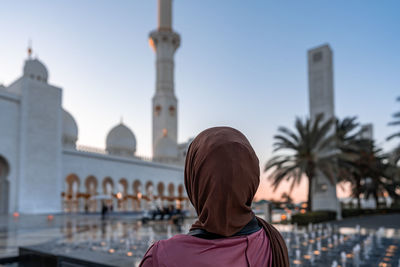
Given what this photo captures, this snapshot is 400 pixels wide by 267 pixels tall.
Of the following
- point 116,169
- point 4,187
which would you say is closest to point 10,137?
point 4,187

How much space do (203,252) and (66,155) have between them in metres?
29.4

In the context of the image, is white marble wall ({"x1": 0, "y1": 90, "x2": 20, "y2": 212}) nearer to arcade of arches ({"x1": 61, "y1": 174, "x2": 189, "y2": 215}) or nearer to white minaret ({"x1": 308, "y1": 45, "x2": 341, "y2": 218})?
arcade of arches ({"x1": 61, "y1": 174, "x2": 189, "y2": 215})

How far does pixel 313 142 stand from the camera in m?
16.2

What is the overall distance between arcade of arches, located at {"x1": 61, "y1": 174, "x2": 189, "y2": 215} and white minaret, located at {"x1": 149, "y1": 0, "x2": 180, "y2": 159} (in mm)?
5510

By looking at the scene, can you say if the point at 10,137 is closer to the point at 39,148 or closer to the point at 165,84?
the point at 39,148

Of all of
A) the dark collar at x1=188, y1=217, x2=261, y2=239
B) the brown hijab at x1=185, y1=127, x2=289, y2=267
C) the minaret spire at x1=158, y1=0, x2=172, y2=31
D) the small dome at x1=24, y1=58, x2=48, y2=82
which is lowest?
the dark collar at x1=188, y1=217, x2=261, y2=239

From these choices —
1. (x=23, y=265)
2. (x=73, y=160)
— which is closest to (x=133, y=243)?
(x=23, y=265)

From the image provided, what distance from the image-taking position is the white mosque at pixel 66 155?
2407cm

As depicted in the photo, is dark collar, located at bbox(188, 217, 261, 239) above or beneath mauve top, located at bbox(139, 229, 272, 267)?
above

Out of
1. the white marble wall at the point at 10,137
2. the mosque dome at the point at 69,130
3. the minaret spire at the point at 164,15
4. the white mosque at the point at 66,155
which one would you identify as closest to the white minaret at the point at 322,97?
the white mosque at the point at 66,155

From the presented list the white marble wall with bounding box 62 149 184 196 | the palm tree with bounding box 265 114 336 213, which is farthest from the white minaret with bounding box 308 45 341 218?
the white marble wall with bounding box 62 149 184 196

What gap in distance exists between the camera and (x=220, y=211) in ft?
3.76

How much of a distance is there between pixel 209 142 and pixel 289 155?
51.6 ft

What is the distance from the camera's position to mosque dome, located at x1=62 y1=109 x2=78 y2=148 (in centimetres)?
3253
